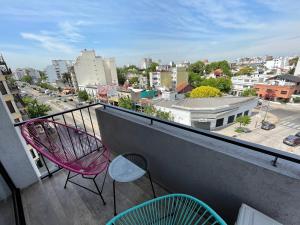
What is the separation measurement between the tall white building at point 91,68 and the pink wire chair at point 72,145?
2572cm

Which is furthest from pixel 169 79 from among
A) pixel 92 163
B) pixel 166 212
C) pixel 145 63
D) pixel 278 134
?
pixel 145 63

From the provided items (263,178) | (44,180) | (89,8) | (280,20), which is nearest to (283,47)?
(280,20)

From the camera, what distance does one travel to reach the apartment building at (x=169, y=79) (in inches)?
944

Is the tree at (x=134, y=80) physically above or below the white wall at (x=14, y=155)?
below

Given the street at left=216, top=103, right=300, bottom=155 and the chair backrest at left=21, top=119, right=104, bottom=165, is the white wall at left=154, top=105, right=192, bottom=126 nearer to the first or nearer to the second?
the street at left=216, top=103, right=300, bottom=155

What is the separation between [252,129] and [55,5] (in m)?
8.31

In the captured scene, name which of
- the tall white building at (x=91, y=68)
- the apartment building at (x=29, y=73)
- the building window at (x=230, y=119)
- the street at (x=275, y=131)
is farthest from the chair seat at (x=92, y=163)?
the apartment building at (x=29, y=73)

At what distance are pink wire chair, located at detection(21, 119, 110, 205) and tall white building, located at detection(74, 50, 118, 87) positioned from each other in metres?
25.7

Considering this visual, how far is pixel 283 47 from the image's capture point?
288 centimetres

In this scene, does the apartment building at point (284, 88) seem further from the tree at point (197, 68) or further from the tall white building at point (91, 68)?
the tall white building at point (91, 68)

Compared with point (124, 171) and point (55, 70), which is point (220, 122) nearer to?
point (124, 171)

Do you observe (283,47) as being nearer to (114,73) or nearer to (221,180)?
(221,180)

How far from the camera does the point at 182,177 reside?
122 centimetres

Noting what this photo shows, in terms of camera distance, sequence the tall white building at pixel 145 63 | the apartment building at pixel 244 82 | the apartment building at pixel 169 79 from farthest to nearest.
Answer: the tall white building at pixel 145 63 → the apartment building at pixel 169 79 → the apartment building at pixel 244 82
